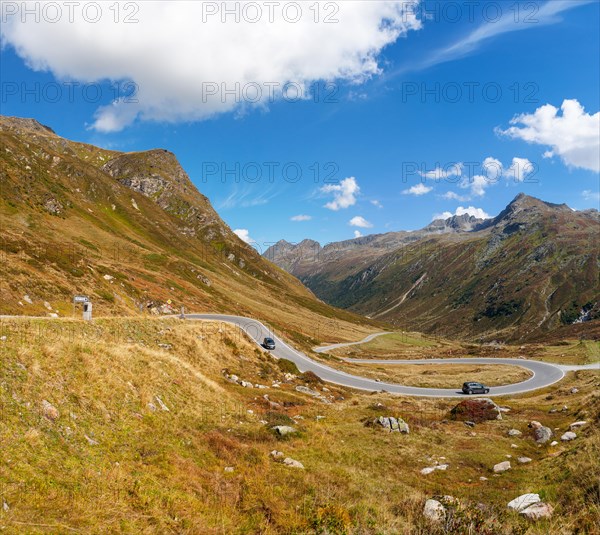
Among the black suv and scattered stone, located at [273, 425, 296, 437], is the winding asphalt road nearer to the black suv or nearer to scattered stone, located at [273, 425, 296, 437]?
the black suv

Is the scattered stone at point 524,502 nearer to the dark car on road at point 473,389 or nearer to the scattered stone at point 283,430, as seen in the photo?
the scattered stone at point 283,430

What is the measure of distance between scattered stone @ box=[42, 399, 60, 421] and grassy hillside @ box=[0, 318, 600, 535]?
38 millimetres

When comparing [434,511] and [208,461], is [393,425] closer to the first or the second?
[434,511]

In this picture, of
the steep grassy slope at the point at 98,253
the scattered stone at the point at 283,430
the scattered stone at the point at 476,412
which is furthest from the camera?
the steep grassy slope at the point at 98,253

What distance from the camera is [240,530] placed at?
424 inches

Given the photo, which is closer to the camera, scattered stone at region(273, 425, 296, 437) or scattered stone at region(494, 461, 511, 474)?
scattered stone at region(494, 461, 511, 474)

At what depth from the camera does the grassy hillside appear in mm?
10414

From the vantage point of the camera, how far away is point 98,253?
8144 cm

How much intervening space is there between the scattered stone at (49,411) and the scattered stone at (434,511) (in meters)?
13.7

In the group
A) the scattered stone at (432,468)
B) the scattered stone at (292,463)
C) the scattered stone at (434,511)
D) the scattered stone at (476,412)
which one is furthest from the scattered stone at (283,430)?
the scattered stone at (476,412)

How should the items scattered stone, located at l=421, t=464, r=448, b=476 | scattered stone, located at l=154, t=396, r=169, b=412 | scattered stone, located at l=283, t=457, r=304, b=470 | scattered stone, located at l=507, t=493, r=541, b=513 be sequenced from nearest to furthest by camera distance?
1. scattered stone, located at l=507, t=493, r=541, b=513
2. scattered stone, located at l=283, t=457, r=304, b=470
3. scattered stone, located at l=421, t=464, r=448, b=476
4. scattered stone, located at l=154, t=396, r=169, b=412

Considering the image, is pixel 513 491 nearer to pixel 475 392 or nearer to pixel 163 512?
pixel 163 512

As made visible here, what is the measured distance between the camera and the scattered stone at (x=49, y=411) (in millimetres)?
13438

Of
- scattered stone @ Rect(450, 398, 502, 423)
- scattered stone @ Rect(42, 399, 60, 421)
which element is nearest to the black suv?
scattered stone @ Rect(450, 398, 502, 423)
